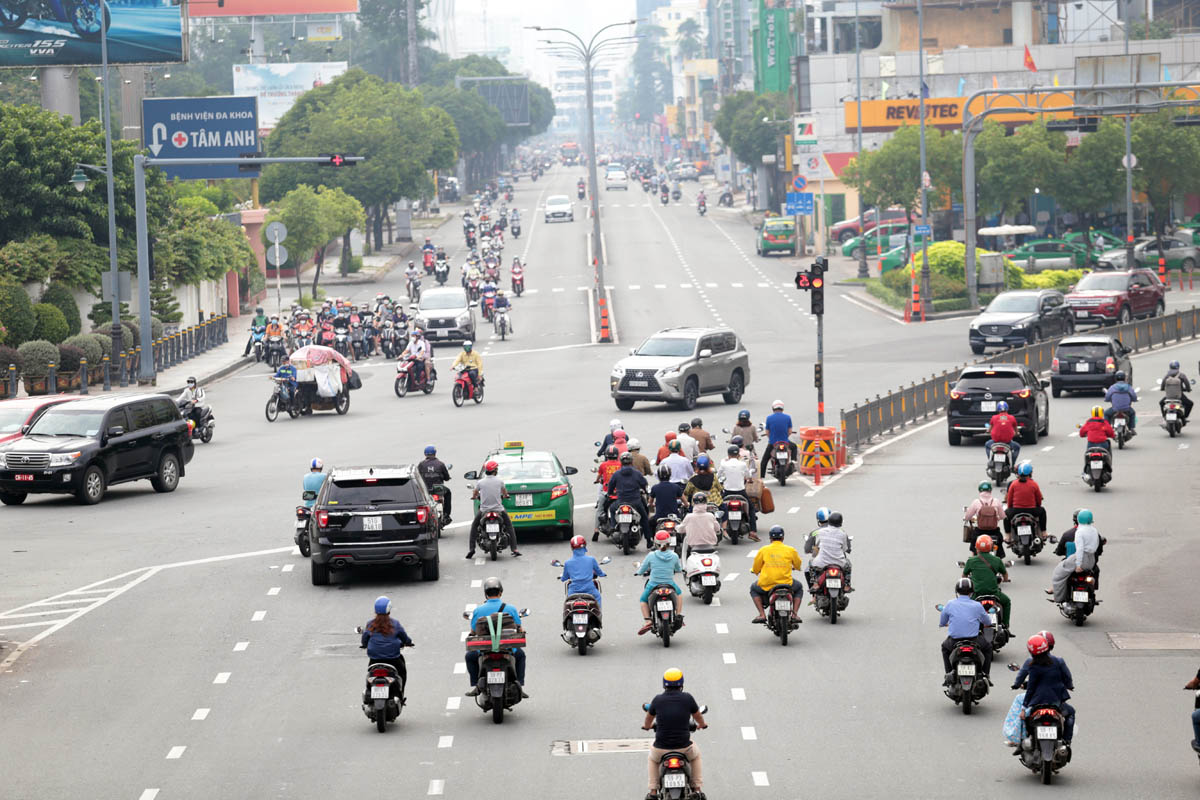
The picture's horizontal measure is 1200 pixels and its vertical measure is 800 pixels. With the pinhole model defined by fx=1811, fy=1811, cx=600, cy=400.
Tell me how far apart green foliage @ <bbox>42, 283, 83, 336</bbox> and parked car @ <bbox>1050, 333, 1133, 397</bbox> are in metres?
27.5

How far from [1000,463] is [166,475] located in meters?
13.8

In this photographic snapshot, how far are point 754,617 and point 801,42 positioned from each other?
373ft

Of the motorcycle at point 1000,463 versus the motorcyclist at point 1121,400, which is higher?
the motorcyclist at point 1121,400

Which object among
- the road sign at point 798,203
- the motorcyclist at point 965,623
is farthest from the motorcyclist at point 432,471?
the road sign at point 798,203

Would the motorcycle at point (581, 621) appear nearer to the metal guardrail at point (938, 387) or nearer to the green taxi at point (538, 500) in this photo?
the green taxi at point (538, 500)

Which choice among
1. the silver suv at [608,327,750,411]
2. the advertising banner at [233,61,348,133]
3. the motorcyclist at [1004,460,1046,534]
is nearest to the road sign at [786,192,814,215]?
the silver suv at [608,327,750,411]

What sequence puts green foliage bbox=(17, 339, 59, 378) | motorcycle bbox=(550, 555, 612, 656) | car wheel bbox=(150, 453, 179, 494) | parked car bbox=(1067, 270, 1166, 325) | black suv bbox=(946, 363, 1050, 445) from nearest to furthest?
1. motorcycle bbox=(550, 555, 612, 656)
2. car wheel bbox=(150, 453, 179, 494)
3. black suv bbox=(946, 363, 1050, 445)
4. green foliage bbox=(17, 339, 59, 378)
5. parked car bbox=(1067, 270, 1166, 325)

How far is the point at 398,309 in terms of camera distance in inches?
2247

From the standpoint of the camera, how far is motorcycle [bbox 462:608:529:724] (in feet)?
50.6

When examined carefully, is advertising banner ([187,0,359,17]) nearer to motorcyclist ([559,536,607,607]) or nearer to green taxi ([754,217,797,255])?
green taxi ([754,217,797,255])

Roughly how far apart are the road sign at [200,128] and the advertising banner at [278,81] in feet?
220

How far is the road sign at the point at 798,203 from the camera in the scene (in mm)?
81750

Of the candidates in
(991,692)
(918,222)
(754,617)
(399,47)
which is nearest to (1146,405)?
(754,617)

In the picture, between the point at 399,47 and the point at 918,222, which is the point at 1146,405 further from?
the point at 399,47
